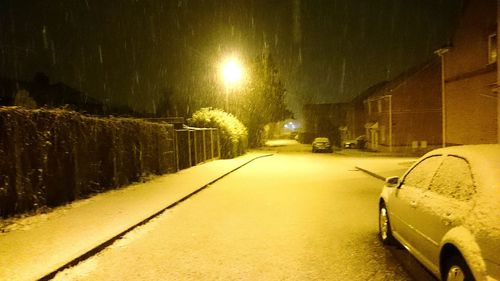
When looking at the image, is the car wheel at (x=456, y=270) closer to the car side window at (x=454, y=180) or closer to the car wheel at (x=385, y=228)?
the car side window at (x=454, y=180)

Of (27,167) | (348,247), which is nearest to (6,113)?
(27,167)

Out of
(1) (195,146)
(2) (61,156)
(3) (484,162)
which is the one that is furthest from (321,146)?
(3) (484,162)

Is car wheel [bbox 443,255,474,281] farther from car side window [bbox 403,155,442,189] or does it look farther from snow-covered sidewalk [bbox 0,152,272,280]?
snow-covered sidewalk [bbox 0,152,272,280]

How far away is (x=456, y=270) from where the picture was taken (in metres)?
3.98

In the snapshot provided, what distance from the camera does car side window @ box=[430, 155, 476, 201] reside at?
4155 mm

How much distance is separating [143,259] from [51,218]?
12.6 ft

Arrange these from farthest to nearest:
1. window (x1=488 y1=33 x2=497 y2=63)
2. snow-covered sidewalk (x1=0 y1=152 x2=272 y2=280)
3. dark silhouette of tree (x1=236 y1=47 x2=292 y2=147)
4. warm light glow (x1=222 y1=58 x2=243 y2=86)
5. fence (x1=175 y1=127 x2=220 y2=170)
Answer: dark silhouette of tree (x1=236 y1=47 x2=292 y2=147) < warm light glow (x1=222 y1=58 x2=243 y2=86) < fence (x1=175 y1=127 x2=220 y2=170) < window (x1=488 y1=33 x2=497 y2=63) < snow-covered sidewalk (x1=0 y1=152 x2=272 y2=280)

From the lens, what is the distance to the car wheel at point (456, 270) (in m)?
3.74

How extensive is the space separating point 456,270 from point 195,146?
21.5 metres

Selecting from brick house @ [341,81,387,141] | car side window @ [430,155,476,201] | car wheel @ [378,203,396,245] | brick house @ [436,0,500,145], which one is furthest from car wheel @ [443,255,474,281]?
brick house @ [341,81,387,141]

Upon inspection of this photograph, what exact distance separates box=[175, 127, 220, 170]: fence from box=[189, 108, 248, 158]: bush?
790mm

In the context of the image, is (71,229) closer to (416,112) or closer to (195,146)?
(195,146)

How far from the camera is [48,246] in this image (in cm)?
682

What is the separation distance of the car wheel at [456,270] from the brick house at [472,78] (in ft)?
47.8
